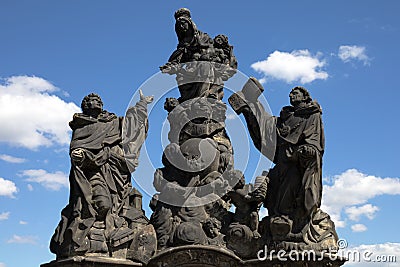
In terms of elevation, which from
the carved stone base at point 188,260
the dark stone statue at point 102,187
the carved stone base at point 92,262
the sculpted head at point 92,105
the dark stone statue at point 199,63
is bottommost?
the carved stone base at point 92,262

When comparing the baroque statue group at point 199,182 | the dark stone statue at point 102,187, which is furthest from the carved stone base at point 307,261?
the dark stone statue at point 102,187

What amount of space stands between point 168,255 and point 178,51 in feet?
15.1

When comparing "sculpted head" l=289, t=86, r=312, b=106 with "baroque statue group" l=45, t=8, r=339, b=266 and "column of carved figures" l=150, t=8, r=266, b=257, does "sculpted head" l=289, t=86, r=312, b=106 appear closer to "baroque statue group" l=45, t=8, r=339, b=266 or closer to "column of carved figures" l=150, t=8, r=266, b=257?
"baroque statue group" l=45, t=8, r=339, b=266

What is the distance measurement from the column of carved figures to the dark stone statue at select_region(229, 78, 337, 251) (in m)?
0.35

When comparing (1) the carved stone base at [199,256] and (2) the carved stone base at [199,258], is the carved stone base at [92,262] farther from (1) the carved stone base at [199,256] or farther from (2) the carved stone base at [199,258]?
(1) the carved stone base at [199,256]

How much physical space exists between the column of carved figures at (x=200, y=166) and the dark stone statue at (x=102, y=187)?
0.55 metres

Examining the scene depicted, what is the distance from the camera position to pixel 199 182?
1230 cm

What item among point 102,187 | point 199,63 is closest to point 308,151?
point 199,63

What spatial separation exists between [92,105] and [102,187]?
5.35ft

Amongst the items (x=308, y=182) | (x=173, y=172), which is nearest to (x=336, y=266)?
(x=308, y=182)

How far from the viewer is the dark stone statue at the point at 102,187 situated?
11.7 meters

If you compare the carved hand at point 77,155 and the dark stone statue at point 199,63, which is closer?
the carved hand at point 77,155

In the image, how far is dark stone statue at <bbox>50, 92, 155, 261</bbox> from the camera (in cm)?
1174

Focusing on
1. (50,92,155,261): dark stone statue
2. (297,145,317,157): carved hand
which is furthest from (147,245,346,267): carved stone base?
(297,145,317,157): carved hand
